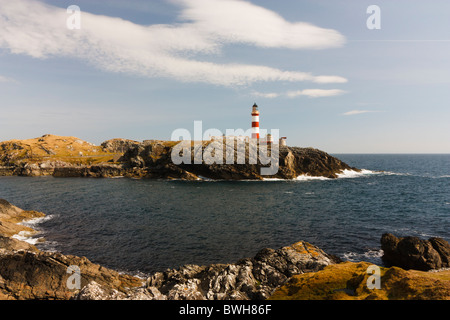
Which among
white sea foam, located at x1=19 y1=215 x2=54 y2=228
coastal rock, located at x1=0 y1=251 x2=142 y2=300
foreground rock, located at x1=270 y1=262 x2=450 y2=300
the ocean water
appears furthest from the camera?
white sea foam, located at x1=19 y1=215 x2=54 y2=228

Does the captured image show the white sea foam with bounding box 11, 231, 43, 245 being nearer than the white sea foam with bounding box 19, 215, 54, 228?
Yes

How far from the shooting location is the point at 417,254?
2430cm

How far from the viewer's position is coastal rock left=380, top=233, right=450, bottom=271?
23797 mm

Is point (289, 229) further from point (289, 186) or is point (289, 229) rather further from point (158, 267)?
point (289, 186)

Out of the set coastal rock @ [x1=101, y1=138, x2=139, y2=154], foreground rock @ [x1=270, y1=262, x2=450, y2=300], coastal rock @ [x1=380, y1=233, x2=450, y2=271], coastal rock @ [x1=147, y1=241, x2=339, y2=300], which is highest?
coastal rock @ [x1=101, y1=138, x2=139, y2=154]

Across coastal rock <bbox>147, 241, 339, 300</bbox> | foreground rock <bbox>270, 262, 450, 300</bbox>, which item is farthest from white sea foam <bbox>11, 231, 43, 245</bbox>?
foreground rock <bbox>270, 262, 450, 300</bbox>

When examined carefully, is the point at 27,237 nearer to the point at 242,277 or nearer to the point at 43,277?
the point at 43,277

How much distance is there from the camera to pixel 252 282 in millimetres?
16938

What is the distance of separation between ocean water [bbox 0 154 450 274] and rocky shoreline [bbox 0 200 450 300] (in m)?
5.97

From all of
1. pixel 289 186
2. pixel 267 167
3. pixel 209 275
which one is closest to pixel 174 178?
pixel 267 167

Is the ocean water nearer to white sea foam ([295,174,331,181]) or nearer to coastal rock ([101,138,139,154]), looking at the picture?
white sea foam ([295,174,331,181])

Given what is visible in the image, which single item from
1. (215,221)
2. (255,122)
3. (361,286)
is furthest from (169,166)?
(361,286)

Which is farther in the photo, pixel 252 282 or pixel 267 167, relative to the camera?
pixel 267 167
